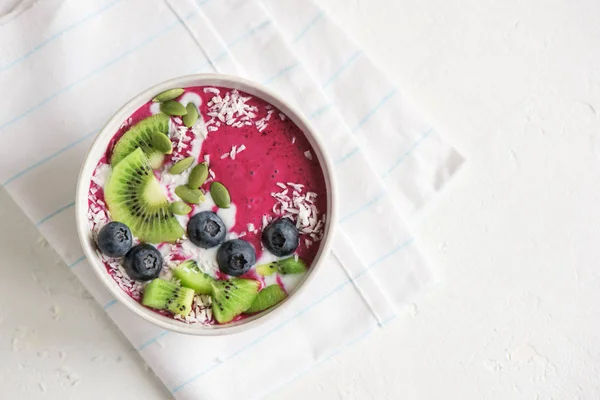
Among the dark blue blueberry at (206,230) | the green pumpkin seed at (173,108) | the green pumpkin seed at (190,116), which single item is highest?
the green pumpkin seed at (173,108)

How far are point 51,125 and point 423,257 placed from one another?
0.87 meters

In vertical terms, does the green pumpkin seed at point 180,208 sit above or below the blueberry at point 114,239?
below

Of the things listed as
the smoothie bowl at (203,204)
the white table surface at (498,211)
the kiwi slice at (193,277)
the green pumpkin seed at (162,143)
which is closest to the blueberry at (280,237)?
the smoothie bowl at (203,204)

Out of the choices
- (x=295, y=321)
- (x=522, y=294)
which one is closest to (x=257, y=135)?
(x=295, y=321)

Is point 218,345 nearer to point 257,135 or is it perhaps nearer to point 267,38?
point 257,135

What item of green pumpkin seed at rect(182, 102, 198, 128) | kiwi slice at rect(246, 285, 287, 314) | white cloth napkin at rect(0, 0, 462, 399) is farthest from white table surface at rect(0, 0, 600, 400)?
green pumpkin seed at rect(182, 102, 198, 128)

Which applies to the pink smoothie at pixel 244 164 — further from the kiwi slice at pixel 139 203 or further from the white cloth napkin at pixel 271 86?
the white cloth napkin at pixel 271 86

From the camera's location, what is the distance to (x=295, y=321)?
164 centimetres

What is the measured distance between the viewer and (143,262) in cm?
134

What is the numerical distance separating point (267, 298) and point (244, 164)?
261mm

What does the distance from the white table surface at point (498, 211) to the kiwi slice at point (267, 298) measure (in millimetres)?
365

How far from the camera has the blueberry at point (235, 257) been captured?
1.35 meters

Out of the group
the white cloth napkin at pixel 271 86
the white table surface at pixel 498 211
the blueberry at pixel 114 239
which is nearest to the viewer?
the blueberry at pixel 114 239

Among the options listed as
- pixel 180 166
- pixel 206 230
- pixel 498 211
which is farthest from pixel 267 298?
pixel 498 211
